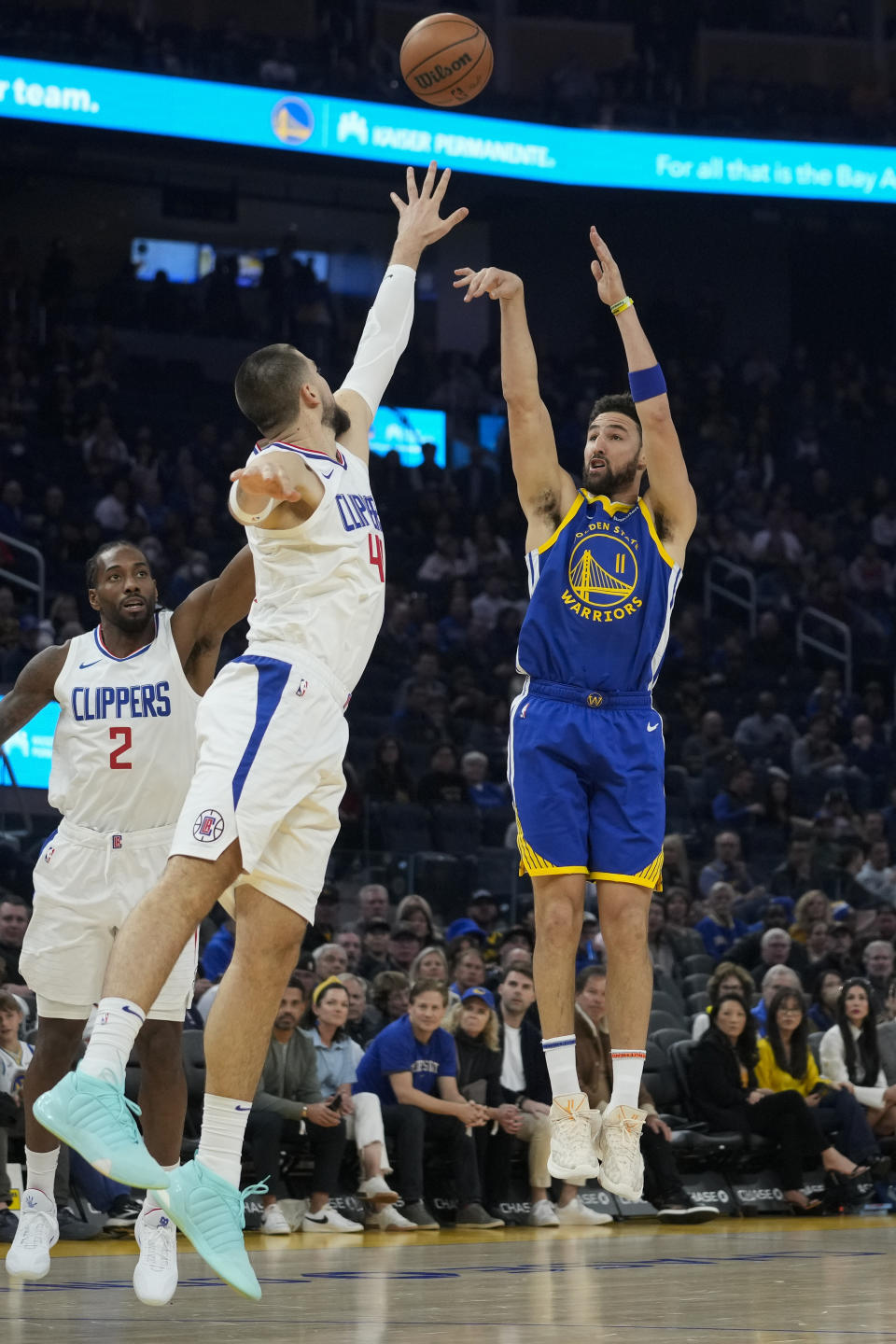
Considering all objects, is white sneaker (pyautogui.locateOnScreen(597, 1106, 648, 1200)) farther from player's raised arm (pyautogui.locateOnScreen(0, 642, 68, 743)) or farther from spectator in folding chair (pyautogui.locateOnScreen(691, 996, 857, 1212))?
spectator in folding chair (pyautogui.locateOnScreen(691, 996, 857, 1212))

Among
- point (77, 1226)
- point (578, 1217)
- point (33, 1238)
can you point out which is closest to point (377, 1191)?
point (578, 1217)

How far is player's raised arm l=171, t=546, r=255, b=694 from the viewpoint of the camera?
261 inches

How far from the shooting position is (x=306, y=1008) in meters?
12.1

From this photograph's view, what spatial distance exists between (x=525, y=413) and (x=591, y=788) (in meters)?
1.48

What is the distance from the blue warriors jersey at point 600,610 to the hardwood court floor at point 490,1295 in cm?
231

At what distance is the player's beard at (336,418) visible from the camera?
610 cm

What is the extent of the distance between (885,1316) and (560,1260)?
3024mm

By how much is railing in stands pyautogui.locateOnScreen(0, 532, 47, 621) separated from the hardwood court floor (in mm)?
9192

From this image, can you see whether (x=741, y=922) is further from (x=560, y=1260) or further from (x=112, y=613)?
(x=112, y=613)

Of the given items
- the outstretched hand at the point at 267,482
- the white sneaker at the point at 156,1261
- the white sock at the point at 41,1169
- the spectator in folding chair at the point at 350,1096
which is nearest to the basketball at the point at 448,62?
the outstretched hand at the point at 267,482

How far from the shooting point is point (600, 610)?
7051 millimetres

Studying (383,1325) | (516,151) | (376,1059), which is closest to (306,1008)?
(376,1059)

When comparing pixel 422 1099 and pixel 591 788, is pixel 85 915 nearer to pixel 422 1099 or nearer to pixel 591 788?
pixel 591 788

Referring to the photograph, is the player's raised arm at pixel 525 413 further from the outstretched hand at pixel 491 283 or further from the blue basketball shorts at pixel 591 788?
the blue basketball shorts at pixel 591 788
